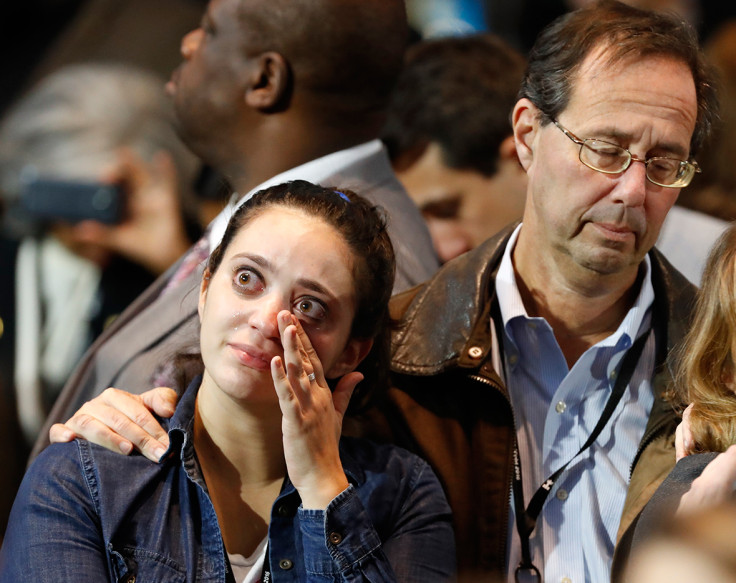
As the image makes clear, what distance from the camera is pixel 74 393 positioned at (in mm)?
2646

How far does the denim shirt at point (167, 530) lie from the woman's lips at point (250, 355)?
168 millimetres

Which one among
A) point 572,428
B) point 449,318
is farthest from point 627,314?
point 449,318

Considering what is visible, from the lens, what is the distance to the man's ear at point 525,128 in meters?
2.28

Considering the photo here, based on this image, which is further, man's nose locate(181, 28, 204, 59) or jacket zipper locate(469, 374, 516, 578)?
man's nose locate(181, 28, 204, 59)

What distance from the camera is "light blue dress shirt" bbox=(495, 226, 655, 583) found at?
2.10m

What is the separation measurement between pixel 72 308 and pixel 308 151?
1.59m

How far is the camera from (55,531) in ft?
5.71

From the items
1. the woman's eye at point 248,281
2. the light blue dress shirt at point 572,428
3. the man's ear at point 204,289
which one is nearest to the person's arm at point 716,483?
the light blue dress shirt at point 572,428

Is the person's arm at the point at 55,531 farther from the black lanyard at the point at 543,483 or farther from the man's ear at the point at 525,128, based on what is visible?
the man's ear at the point at 525,128

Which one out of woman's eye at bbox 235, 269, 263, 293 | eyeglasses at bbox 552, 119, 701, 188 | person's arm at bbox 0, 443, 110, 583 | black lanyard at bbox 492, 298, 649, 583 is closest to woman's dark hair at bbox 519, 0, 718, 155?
eyeglasses at bbox 552, 119, 701, 188

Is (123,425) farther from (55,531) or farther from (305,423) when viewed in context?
(305,423)

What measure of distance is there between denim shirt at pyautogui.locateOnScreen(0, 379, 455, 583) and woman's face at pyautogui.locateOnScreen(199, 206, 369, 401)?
150 millimetres

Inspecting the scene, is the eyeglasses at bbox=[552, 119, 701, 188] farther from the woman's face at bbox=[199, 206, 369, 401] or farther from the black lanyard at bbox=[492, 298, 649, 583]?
the woman's face at bbox=[199, 206, 369, 401]

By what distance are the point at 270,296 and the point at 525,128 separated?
2.49 feet
